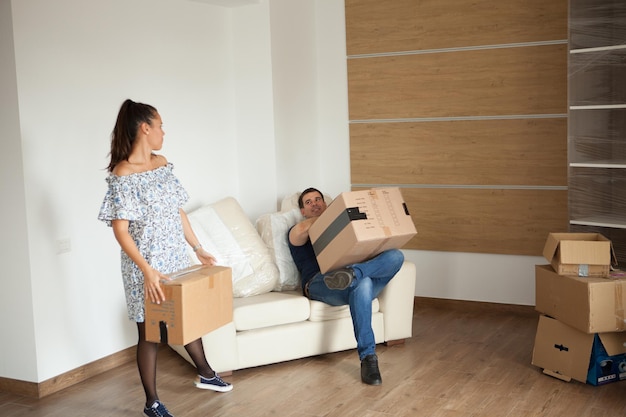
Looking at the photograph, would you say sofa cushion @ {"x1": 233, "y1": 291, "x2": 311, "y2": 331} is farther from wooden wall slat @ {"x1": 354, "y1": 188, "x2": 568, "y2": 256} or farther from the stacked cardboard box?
wooden wall slat @ {"x1": 354, "y1": 188, "x2": 568, "y2": 256}

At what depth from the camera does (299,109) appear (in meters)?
5.38

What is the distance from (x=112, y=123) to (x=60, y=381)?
1.37 metres

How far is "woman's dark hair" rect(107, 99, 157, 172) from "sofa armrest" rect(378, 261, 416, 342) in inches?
Result: 66.3

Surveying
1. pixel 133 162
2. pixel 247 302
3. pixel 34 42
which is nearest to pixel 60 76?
pixel 34 42

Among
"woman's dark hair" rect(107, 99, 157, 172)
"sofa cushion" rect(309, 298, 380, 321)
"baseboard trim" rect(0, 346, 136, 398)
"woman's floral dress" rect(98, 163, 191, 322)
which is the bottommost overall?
"baseboard trim" rect(0, 346, 136, 398)

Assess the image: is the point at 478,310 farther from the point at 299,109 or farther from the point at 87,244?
the point at 87,244

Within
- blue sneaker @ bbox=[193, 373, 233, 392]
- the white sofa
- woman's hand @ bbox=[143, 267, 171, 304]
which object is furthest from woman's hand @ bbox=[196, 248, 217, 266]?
blue sneaker @ bbox=[193, 373, 233, 392]

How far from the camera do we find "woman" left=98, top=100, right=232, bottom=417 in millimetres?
3258

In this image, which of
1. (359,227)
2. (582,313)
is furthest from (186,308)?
(582,313)

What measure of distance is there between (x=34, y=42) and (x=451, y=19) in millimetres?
2592

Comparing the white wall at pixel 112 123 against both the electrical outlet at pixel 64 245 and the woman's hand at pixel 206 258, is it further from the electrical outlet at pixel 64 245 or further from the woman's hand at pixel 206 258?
the woman's hand at pixel 206 258

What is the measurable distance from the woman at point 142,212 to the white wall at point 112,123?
0.67m

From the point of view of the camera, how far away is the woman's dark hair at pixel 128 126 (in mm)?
3322

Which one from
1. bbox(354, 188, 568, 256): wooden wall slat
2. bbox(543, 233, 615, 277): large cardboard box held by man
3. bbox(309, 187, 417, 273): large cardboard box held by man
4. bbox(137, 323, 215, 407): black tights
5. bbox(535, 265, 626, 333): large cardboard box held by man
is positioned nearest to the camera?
bbox(137, 323, 215, 407): black tights
